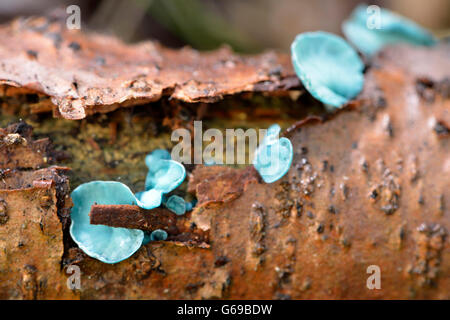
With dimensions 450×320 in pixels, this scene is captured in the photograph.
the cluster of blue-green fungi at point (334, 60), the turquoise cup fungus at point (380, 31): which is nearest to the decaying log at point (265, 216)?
the cluster of blue-green fungi at point (334, 60)

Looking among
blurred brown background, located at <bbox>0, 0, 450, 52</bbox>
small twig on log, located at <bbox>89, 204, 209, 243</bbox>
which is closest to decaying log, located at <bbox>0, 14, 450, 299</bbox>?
small twig on log, located at <bbox>89, 204, 209, 243</bbox>

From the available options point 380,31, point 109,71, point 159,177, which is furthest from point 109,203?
point 380,31

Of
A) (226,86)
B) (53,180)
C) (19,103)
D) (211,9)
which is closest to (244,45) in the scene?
(211,9)

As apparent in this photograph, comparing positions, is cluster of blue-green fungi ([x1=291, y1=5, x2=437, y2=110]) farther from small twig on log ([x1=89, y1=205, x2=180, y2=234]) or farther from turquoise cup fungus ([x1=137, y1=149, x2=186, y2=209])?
small twig on log ([x1=89, y1=205, x2=180, y2=234])

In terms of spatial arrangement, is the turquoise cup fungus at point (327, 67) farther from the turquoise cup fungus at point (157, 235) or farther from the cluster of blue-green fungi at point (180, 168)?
the turquoise cup fungus at point (157, 235)

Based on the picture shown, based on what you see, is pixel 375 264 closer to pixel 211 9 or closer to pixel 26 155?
pixel 26 155

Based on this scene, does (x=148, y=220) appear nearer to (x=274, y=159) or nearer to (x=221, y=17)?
(x=274, y=159)
